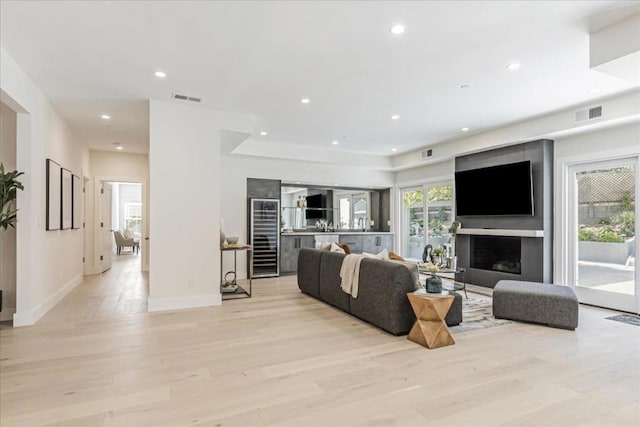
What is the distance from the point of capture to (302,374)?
8.94ft

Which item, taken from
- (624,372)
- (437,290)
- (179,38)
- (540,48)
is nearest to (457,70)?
(540,48)

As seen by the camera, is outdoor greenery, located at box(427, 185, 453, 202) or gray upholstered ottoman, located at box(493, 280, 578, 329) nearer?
gray upholstered ottoman, located at box(493, 280, 578, 329)

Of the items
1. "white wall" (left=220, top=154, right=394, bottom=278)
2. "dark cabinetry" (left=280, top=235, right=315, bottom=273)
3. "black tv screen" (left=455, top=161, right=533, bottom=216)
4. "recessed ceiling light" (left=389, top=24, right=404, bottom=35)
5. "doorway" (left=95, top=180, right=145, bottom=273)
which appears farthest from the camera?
"doorway" (left=95, top=180, right=145, bottom=273)

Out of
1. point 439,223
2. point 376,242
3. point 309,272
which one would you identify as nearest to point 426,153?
point 439,223

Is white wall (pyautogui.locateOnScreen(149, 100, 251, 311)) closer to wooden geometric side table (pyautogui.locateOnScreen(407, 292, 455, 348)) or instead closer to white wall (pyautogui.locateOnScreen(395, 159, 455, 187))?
wooden geometric side table (pyautogui.locateOnScreen(407, 292, 455, 348))

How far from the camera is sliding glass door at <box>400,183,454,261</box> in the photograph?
755 cm

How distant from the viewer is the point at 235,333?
146 inches

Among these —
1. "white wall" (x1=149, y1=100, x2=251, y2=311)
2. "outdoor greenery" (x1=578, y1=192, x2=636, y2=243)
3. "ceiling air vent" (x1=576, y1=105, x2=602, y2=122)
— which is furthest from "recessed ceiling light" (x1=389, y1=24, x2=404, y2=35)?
"outdoor greenery" (x1=578, y1=192, x2=636, y2=243)

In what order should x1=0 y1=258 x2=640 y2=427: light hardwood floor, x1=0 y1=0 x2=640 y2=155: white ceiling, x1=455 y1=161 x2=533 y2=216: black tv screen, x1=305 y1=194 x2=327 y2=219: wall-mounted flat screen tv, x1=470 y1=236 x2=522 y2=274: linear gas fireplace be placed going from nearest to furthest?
1. x1=0 y1=258 x2=640 y2=427: light hardwood floor
2. x1=0 y1=0 x2=640 y2=155: white ceiling
3. x1=455 y1=161 x2=533 y2=216: black tv screen
4. x1=470 y1=236 x2=522 y2=274: linear gas fireplace
5. x1=305 y1=194 x2=327 y2=219: wall-mounted flat screen tv

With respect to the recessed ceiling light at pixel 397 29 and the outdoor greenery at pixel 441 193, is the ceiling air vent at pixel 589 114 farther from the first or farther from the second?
the recessed ceiling light at pixel 397 29

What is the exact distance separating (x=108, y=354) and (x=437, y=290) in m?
3.12

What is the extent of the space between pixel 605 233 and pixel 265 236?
5.73 m

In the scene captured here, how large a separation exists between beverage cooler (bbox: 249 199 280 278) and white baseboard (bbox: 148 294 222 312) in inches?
91.3

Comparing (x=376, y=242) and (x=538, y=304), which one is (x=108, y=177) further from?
(x=538, y=304)
